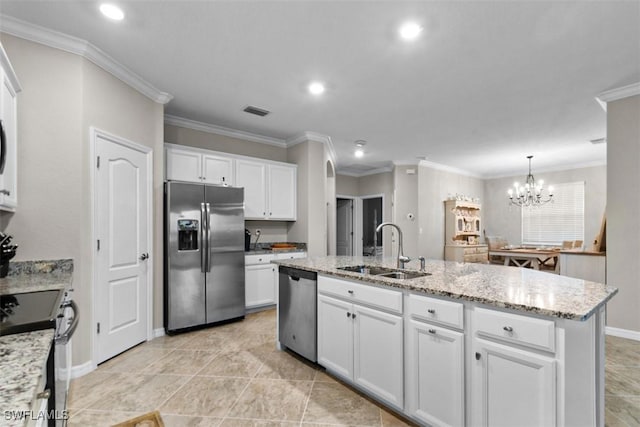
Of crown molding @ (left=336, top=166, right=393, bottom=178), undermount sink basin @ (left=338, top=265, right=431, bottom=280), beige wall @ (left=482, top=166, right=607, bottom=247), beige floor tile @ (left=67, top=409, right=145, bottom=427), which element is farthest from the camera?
crown molding @ (left=336, top=166, right=393, bottom=178)

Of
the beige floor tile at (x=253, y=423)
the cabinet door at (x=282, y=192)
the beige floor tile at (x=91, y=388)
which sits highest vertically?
the cabinet door at (x=282, y=192)

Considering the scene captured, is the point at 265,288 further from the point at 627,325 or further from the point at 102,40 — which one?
the point at 627,325

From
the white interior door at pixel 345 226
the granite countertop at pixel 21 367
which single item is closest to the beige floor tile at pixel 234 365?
the granite countertop at pixel 21 367

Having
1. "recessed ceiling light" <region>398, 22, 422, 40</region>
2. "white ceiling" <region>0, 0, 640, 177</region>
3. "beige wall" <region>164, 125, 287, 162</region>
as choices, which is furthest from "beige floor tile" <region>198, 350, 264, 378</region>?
"recessed ceiling light" <region>398, 22, 422, 40</region>

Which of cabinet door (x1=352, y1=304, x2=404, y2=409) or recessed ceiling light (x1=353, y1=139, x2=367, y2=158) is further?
recessed ceiling light (x1=353, y1=139, x2=367, y2=158)

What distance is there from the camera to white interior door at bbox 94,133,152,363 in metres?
2.67

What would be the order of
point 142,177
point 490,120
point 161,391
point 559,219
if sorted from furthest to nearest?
point 559,219
point 490,120
point 142,177
point 161,391

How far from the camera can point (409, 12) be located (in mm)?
2086

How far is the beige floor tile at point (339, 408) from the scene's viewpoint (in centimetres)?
194

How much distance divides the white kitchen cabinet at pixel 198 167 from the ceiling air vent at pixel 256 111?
77 cm

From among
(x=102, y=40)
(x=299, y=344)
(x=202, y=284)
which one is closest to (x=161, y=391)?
(x=299, y=344)

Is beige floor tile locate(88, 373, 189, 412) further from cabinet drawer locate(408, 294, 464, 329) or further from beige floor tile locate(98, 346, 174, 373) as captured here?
cabinet drawer locate(408, 294, 464, 329)

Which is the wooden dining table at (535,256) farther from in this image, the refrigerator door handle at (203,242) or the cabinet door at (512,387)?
the refrigerator door handle at (203,242)

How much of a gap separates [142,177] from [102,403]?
2.00 m
